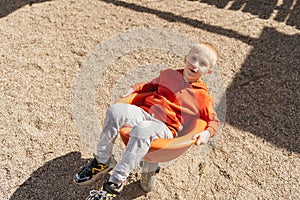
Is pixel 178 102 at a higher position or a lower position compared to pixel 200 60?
lower

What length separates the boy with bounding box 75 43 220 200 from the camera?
2.03 metres

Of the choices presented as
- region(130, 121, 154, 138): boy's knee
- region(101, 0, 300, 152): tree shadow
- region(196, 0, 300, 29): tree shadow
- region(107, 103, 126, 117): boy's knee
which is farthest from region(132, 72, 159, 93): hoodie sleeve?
region(196, 0, 300, 29): tree shadow

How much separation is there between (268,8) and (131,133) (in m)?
3.05

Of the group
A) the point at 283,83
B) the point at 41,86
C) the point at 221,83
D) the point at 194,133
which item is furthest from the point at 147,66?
the point at 194,133

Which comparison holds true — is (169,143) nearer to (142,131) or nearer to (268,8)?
(142,131)

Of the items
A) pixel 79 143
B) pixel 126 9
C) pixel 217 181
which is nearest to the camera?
pixel 217 181

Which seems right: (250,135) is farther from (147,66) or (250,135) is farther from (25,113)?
(25,113)

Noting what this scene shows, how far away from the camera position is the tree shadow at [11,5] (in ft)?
13.4

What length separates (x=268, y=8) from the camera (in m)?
4.32

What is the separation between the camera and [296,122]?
299 centimetres

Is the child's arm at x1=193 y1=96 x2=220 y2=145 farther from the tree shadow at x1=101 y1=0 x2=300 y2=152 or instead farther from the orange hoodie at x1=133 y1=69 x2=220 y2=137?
the tree shadow at x1=101 y1=0 x2=300 y2=152

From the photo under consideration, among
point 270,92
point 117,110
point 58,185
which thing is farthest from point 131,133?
point 270,92

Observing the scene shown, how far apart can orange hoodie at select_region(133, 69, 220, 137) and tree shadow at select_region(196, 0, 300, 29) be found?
231 cm

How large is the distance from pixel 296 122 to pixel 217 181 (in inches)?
37.3
